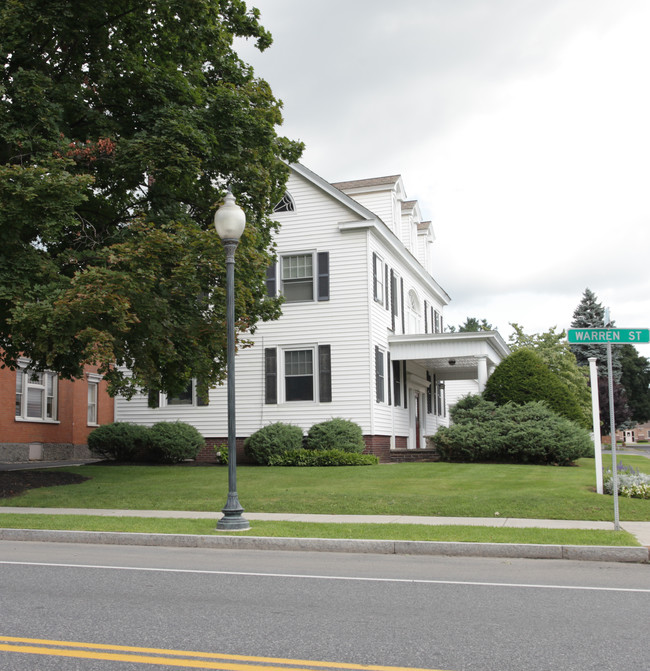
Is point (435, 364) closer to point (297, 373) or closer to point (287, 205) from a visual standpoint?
point (297, 373)

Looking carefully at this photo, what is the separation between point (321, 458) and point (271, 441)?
65.6 inches

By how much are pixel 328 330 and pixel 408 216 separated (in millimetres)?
9009

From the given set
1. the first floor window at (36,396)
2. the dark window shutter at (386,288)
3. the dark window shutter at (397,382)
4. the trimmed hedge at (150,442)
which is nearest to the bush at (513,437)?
the dark window shutter at (397,382)

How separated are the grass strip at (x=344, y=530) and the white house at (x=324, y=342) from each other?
11.9 metres

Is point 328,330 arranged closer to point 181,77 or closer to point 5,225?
point 181,77

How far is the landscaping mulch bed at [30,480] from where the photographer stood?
1630 centimetres

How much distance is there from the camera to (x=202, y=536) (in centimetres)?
1109

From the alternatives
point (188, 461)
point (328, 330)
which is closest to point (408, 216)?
point (328, 330)

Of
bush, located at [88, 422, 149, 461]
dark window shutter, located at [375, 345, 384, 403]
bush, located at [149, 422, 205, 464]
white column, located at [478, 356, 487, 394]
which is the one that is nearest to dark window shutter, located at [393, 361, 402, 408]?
dark window shutter, located at [375, 345, 384, 403]

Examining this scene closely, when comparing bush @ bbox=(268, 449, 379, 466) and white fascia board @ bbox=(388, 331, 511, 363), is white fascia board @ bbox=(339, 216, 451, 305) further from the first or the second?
bush @ bbox=(268, 449, 379, 466)

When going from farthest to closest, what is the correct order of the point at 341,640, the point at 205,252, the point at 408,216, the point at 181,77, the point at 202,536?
the point at 408,216, the point at 181,77, the point at 205,252, the point at 202,536, the point at 341,640

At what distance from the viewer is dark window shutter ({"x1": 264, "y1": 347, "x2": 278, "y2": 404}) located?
24.6 m

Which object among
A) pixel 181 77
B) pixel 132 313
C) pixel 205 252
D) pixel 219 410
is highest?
pixel 181 77

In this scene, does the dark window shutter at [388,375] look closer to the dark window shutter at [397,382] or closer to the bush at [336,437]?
the dark window shutter at [397,382]
